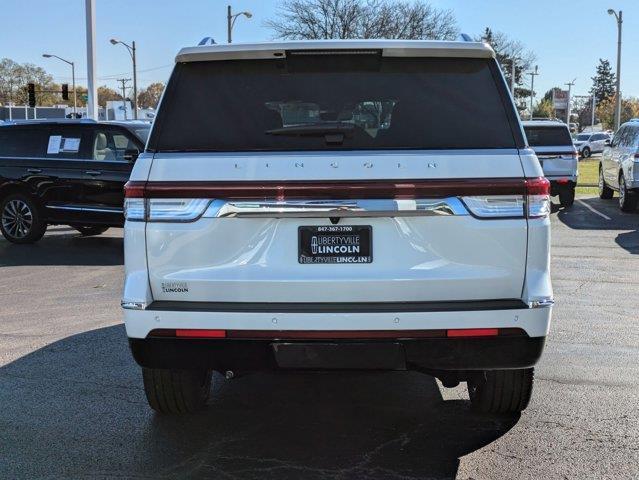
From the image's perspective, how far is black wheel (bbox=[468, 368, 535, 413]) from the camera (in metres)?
4.11

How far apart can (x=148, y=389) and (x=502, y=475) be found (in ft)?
6.44

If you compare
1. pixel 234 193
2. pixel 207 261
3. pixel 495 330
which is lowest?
pixel 495 330

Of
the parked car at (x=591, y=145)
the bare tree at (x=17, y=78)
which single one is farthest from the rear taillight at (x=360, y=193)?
the bare tree at (x=17, y=78)

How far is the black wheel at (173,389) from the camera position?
4.13 meters

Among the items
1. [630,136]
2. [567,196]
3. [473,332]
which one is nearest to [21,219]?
[473,332]

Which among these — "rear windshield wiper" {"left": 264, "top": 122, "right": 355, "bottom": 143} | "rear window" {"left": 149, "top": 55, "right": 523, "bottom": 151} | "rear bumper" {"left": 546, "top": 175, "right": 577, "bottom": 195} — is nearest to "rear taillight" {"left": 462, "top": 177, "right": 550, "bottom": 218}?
"rear window" {"left": 149, "top": 55, "right": 523, "bottom": 151}

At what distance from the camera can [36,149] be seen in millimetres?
11805

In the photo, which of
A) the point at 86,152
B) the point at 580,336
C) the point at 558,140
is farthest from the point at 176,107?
the point at 558,140

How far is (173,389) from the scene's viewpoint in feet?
13.7

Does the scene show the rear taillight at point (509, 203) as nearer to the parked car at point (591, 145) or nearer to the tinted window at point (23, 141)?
the tinted window at point (23, 141)

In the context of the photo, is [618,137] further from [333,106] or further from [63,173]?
[333,106]

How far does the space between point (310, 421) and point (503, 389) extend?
113 centimetres

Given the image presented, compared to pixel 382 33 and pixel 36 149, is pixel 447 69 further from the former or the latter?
pixel 382 33

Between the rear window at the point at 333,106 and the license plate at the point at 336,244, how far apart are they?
1.29 feet
